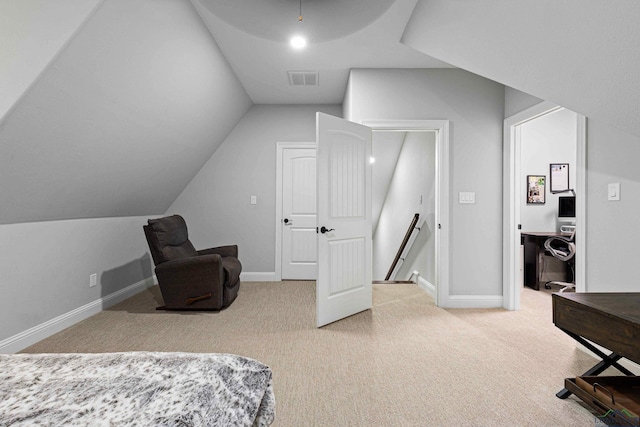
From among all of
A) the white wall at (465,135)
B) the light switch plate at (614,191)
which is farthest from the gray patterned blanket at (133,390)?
the white wall at (465,135)

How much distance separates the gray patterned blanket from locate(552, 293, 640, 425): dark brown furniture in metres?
1.53

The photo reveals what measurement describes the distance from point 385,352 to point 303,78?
10.6 feet

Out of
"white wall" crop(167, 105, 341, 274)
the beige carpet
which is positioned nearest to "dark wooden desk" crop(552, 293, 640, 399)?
the beige carpet

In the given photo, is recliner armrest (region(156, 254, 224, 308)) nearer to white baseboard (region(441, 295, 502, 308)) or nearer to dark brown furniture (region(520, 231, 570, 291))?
white baseboard (region(441, 295, 502, 308))

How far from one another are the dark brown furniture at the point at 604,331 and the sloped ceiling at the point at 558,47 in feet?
3.06

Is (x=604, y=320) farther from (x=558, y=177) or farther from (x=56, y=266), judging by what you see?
(x=558, y=177)

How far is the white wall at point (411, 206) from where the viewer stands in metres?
4.59

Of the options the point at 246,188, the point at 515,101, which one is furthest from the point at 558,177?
the point at 246,188

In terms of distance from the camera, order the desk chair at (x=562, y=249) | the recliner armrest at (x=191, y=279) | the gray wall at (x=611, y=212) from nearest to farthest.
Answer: the gray wall at (x=611, y=212), the recliner armrest at (x=191, y=279), the desk chair at (x=562, y=249)

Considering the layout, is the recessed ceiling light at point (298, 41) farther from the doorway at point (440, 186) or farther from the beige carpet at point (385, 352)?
the beige carpet at point (385, 352)

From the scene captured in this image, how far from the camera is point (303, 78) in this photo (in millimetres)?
4164

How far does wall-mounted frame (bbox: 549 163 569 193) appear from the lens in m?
5.23

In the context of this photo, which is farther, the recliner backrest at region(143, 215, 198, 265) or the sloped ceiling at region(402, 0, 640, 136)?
the recliner backrest at region(143, 215, 198, 265)

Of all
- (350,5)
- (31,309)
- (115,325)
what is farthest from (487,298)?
(31,309)
